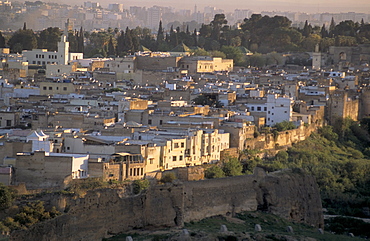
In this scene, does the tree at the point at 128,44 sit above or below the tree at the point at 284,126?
above

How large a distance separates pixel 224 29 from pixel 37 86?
28043 mm

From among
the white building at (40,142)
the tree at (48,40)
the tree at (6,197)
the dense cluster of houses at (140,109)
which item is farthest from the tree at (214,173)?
the tree at (48,40)

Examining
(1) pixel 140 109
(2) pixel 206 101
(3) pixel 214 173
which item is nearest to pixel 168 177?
(3) pixel 214 173

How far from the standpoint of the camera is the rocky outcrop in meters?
18.2

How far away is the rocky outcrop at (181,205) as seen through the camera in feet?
59.7

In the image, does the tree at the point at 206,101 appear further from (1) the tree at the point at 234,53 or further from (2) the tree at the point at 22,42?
(1) the tree at the point at 234,53

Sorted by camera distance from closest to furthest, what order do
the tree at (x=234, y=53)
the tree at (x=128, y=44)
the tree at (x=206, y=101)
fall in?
the tree at (x=206, y=101) → the tree at (x=128, y=44) → the tree at (x=234, y=53)

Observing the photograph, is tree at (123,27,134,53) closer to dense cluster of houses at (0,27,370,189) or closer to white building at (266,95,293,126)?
dense cluster of houses at (0,27,370,189)

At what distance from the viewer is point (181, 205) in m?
20.5

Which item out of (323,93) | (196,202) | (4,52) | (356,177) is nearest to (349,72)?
(323,93)

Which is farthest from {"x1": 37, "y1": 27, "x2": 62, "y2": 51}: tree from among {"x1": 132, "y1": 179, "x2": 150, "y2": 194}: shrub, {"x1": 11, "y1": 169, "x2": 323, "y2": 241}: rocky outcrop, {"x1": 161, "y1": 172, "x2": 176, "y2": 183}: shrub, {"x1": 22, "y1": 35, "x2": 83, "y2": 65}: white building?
{"x1": 11, "y1": 169, "x2": 323, "y2": 241}: rocky outcrop

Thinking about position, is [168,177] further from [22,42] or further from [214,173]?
[22,42]

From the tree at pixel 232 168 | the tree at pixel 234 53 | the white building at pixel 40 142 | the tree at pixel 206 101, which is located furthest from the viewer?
the tree at pixel 234 53

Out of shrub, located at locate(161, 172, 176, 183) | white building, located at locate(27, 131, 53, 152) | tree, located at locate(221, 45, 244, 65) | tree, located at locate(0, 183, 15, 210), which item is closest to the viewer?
tree, located at locate(0, 183, 15, 210)
